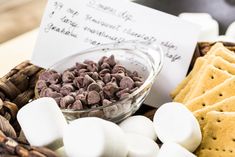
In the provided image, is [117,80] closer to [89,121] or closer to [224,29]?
[89,121]

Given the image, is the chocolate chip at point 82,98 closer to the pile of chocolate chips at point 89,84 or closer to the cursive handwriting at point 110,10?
the pile of chocolate chips at point 89,84

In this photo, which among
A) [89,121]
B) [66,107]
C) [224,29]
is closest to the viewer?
[89,121]

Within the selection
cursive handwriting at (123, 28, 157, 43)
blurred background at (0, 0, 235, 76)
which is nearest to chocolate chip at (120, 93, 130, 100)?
cursive handwriting at (123, 28, 157, 43)

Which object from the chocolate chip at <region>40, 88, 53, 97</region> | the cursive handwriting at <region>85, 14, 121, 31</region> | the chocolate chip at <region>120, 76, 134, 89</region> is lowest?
the chocolate chip at <region>40, 88, 53, 97</region>

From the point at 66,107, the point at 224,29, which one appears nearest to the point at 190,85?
the point at 66,107

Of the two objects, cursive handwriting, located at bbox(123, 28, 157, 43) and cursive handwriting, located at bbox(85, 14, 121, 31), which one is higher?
cursive handwriting, located at bbox(85, 14, 121, 31)

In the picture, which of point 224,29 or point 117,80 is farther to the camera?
point 224,29

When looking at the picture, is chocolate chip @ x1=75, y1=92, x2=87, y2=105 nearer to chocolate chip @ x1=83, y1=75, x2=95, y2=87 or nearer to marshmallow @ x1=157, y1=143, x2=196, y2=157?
chocolate chip @ x1=83, y1=75, x2=95, y2=87
